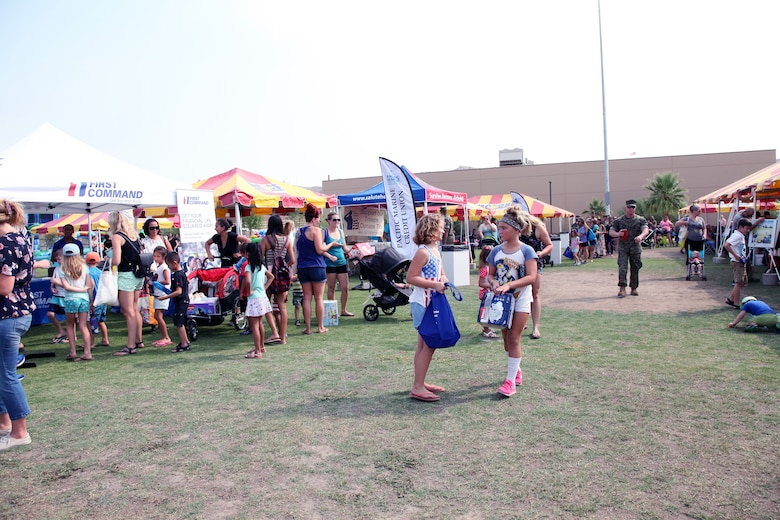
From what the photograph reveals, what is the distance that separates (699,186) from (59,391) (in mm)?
62551

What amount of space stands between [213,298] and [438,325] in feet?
16.3

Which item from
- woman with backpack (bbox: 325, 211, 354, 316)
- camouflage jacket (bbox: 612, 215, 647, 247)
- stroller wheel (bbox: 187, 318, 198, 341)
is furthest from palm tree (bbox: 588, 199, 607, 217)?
stroller wheel (bbox: 187, 318, 198, 341)

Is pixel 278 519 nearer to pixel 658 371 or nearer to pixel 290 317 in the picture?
pixel 658 371

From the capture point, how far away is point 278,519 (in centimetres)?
304

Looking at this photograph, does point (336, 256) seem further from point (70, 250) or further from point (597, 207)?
point (597, 207)

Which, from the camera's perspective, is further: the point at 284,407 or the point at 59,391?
the point at 59,391

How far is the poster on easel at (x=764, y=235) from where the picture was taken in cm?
1178

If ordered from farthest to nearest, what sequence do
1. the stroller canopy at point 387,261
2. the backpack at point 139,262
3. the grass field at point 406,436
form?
1. the stroller canopy at point 387,261
2. the backpack at point 139,262
3. the grass field at point 406,436

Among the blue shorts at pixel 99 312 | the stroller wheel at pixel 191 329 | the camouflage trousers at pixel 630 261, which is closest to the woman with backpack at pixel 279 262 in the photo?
the stroller wheel at pixel 191 329

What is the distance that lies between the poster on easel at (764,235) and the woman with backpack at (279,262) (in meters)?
9.94

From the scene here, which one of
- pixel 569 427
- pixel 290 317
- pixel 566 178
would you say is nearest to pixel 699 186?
pixel 566 178

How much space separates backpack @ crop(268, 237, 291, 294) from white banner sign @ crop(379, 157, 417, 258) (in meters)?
4.25

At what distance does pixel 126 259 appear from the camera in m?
7.08

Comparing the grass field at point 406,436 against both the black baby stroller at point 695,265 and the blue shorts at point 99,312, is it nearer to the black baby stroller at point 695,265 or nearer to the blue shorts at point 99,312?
the blue shorts at point 99,312
